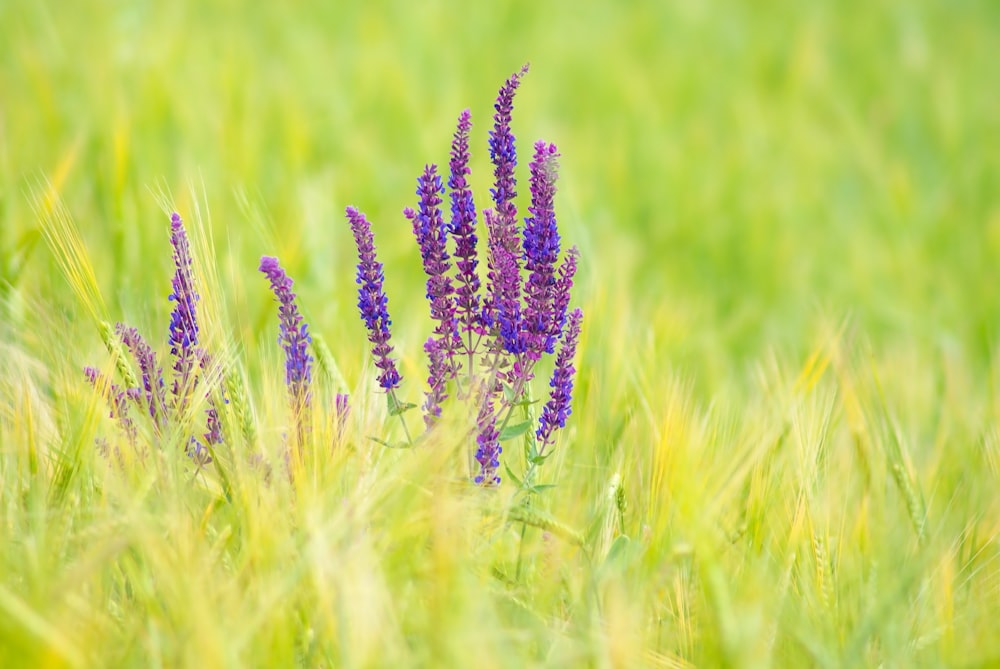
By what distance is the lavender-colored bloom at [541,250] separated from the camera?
3.49ft

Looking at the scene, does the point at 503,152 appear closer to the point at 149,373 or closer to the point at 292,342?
the point at 292,342

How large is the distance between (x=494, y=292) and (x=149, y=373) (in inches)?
14.0

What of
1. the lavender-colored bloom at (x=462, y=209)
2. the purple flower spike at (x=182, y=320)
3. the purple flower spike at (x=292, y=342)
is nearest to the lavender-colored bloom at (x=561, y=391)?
the lavender-colored bloom at (x=462, y=209)

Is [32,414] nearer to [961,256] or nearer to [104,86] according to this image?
[104,86]

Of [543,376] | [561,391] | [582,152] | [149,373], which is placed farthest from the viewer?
[582,152]

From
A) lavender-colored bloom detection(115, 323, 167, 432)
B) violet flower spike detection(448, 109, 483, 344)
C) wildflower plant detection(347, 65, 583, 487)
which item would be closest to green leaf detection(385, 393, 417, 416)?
wildflower plant detection(347, 65, 583, 487)

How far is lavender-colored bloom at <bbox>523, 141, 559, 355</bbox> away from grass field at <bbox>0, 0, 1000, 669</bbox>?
0.16 metres

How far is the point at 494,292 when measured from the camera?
1099 millimetres

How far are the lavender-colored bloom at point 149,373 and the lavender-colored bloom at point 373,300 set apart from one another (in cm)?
21

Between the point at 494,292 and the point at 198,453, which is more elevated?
the point at 494,292

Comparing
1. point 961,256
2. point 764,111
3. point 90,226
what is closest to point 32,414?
point 90,226

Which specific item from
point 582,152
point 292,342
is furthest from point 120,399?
point 582,152

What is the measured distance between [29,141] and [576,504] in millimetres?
1648

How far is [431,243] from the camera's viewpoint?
3.55 ft
